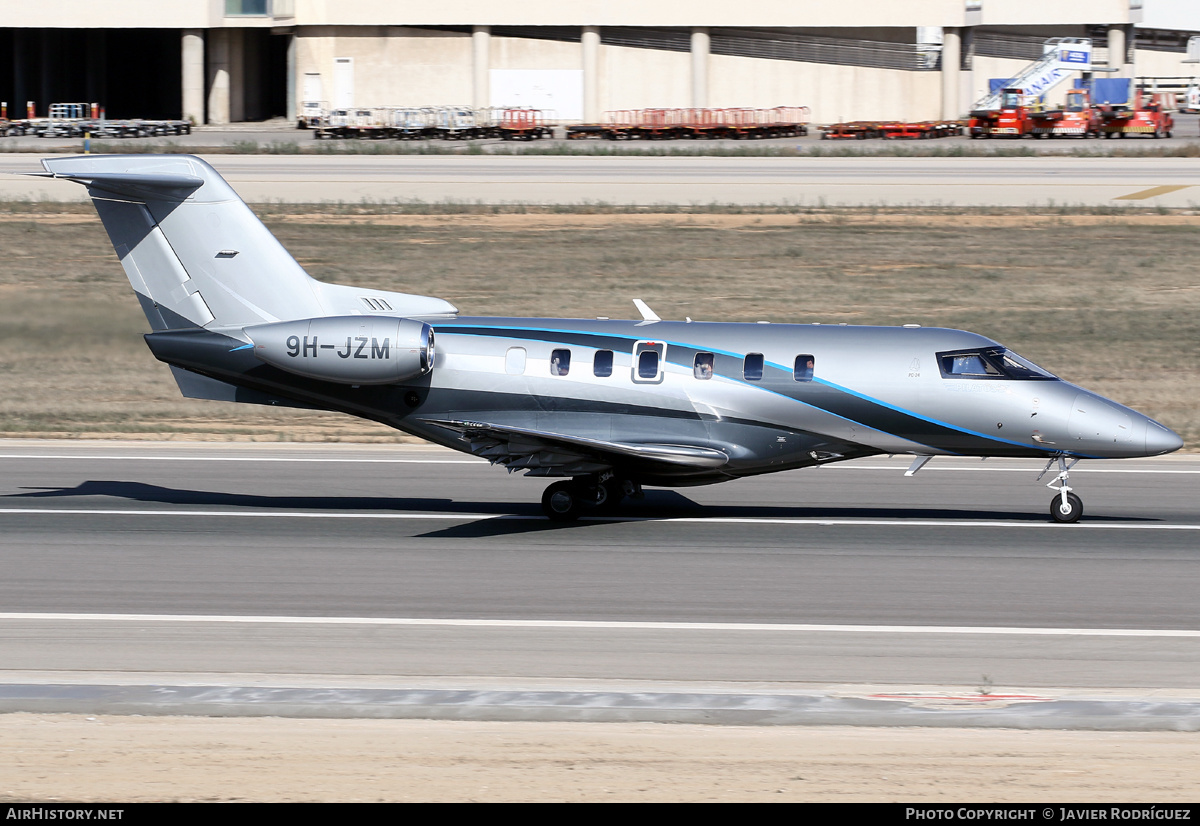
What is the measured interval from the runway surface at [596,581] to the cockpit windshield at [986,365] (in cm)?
207

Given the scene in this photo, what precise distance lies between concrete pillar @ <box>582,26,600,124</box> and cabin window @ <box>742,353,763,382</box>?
7011 cm

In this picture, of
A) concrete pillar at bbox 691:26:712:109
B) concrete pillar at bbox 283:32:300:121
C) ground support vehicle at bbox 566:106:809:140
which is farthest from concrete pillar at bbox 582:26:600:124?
concrete pillar at bbox 283:32:300:121

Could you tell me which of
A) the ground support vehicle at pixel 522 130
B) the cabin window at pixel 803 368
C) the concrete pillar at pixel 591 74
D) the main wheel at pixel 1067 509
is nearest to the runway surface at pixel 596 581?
the main wheel at pixel 1067 509

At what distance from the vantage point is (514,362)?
1898cm

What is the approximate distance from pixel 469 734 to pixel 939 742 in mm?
3621

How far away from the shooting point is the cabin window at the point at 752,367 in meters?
18.6

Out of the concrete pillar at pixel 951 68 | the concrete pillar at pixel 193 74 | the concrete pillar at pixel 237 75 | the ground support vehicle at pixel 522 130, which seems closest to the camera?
the ground support vehicle at pixel 522 130

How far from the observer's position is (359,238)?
144ft

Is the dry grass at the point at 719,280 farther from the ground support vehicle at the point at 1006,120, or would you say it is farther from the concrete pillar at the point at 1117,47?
the concrete pillar at the point at 1117,47

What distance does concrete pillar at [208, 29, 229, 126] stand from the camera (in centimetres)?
8806

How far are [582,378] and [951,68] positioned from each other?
74.7 metres

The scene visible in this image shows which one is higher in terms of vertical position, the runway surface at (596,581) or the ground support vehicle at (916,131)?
the ground support vehicle at (916,131)

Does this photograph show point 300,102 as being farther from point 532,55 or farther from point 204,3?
point 532,55

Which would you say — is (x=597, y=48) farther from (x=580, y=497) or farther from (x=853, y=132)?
(x=580, y=497)
